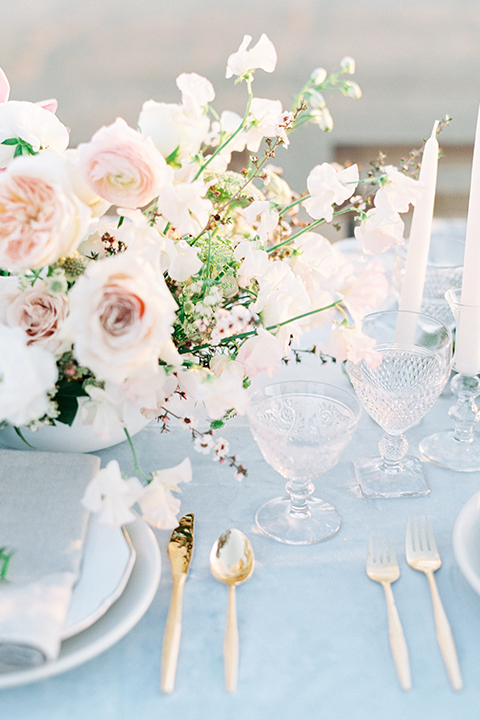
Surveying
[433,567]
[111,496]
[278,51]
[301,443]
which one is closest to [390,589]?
[433,567]

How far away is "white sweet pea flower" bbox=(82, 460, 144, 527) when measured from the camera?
515 millimetres

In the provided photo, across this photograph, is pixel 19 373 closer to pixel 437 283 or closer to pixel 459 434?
pixel 459 434

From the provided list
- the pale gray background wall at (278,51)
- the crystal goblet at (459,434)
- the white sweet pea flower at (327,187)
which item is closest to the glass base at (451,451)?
the crystal goblet at (459,434)

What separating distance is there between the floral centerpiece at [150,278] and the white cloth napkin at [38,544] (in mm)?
61

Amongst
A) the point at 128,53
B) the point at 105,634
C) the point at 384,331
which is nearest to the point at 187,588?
the point at 105,634

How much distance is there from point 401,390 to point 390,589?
0.86 ft

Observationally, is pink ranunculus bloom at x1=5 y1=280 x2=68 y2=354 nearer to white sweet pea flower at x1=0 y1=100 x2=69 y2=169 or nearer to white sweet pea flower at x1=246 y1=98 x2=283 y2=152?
white sweet pea flower at x1=0 y1=100 x2=69 y2=169

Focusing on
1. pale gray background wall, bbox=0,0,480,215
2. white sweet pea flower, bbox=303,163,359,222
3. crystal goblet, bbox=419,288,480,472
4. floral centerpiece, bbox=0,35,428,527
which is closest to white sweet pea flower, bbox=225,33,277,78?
floral centerpiece, bbox=0,35,428,527

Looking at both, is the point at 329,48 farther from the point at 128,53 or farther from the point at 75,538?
the point at 75,538

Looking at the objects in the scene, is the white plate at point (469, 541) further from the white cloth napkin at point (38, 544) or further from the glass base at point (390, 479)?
the white cloth napkin at point (38, 544)

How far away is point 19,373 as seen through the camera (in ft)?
1.59

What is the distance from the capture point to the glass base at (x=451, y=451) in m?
0.77

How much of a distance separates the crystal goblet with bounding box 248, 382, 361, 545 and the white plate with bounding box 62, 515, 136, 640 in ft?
0.52

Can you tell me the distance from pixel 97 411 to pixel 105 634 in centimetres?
18
